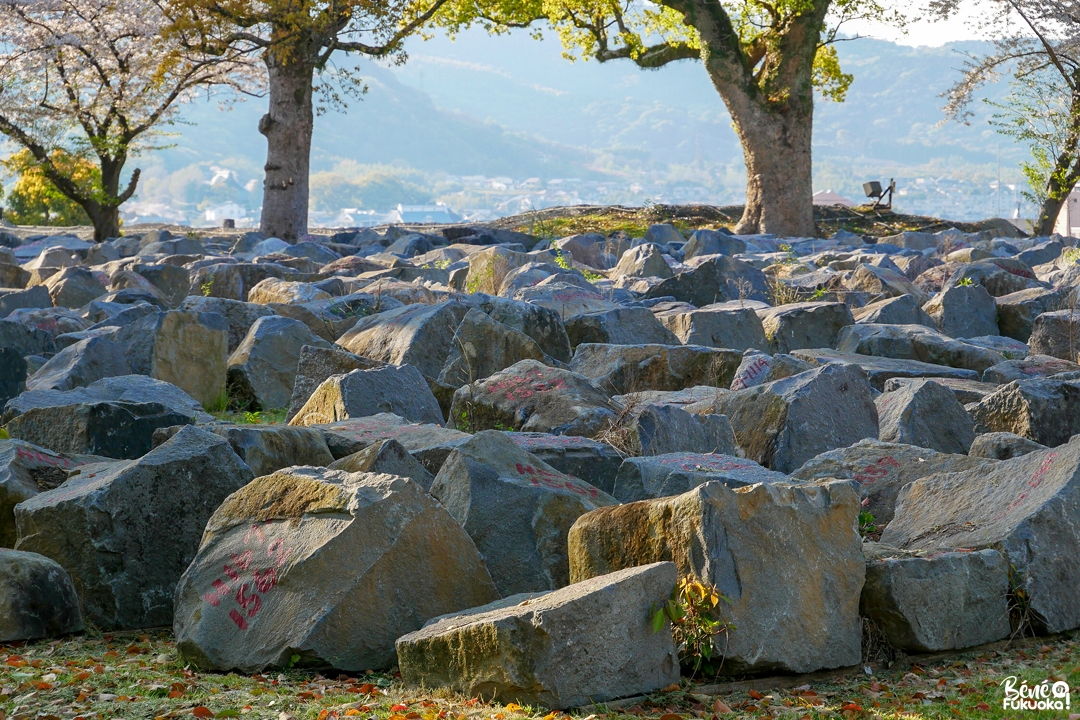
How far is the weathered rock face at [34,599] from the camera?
331cm

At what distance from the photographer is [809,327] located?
25.8ft

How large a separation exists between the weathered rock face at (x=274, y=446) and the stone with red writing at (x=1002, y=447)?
276cm

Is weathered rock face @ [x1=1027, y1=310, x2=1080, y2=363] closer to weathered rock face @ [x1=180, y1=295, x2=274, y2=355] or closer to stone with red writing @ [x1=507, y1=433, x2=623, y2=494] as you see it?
stone with red writing @ [x1=507, y1=433, x2=623, y2=494]

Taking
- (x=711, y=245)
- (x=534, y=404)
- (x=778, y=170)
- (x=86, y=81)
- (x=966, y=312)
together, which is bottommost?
(x=534, y=404)

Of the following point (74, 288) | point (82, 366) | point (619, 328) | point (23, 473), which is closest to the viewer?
point (23, 473)

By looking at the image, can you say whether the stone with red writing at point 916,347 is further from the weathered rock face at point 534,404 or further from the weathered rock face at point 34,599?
the weathered rock face at point 34,599

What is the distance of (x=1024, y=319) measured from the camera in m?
8.64

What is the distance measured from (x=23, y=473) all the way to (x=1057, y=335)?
6445 millimetres

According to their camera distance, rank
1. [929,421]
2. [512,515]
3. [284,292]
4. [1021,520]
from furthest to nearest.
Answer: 1. [284,292]
2. [929,421]
3. [512,515]
4. [1021,520]

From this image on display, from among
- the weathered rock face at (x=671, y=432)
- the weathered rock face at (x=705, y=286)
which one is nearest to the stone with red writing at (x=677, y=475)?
the weathered rock face at (x=671, y=432)

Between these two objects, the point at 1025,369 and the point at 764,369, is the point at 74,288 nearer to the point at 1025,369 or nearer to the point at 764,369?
the point at 764,369

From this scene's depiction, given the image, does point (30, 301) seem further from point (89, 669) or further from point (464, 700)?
point (464, 700)

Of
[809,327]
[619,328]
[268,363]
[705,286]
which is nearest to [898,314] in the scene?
[809,327]

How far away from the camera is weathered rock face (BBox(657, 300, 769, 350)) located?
7.39 metres
